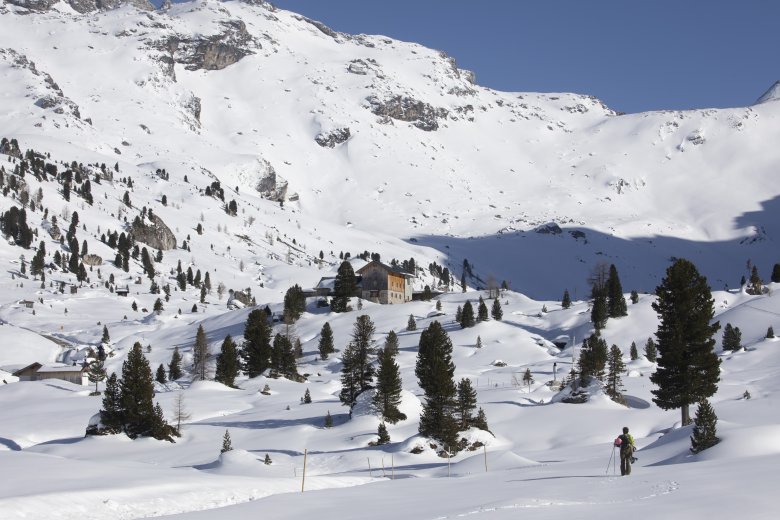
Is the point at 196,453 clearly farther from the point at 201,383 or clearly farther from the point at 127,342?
the point at 127,342

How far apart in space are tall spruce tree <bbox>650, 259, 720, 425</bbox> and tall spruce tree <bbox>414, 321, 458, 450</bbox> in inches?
472

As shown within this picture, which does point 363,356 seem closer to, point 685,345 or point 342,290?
point 685,345

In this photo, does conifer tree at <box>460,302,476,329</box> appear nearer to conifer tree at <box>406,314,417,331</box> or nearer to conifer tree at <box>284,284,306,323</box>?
conifer tree at <box>406,314,417,331</box>

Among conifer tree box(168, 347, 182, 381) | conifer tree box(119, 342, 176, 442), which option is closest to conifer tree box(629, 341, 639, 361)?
conifer tree box(168, 347, 182, 381)

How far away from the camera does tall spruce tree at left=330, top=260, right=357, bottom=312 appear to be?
116 meters

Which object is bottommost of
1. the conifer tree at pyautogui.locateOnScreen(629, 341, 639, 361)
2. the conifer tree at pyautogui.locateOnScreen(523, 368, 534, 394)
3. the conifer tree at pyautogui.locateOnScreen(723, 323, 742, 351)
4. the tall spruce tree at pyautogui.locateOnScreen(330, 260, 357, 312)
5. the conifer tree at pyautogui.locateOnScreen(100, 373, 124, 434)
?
the conifer tree at pyautogui.locateOnScreen(100, 373, 124, 434)

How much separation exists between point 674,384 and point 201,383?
51.4 metres

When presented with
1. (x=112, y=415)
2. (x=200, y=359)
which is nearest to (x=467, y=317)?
(x=200, y=359)

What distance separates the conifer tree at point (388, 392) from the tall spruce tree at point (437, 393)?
2276mm

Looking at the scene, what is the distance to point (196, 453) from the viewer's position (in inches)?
1769

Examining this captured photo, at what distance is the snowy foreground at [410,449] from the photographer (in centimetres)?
1850

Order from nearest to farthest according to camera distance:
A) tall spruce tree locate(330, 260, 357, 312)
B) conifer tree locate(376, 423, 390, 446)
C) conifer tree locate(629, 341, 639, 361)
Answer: conifer tree locate(376, 423, 390, 446)
conifer tree locate(629, 341, 639, 361)
tall spruce tree locate(330, 260, 357, 312)

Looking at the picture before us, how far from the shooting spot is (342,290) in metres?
116

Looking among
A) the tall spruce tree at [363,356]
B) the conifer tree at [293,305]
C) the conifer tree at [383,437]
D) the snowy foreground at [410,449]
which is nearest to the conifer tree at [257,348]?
the snowy foreground at [410,449]
